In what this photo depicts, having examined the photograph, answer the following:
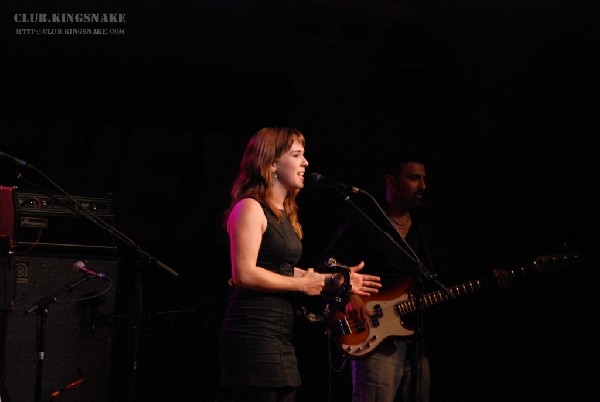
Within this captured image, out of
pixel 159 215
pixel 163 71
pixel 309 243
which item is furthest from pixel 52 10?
pixel 309 243

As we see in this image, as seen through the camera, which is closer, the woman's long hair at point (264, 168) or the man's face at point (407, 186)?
the woman's long hair at point (264, 168)

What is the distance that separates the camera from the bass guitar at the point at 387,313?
4578mm

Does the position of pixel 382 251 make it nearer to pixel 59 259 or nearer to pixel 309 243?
pixel 309 243

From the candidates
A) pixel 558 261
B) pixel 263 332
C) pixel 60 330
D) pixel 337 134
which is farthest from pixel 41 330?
pixel 558 261

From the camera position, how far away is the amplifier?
4758 millimetres

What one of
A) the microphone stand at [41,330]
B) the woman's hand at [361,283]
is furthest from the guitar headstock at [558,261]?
the microphone stand at [41,330]

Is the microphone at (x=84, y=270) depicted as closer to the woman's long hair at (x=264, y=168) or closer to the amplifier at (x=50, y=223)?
the amplifier at (x=50, y=223)

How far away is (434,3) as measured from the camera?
6047mm

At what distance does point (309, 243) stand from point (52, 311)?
2.04m

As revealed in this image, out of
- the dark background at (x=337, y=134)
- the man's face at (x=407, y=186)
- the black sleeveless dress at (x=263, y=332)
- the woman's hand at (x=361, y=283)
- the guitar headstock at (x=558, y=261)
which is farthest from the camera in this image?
the dark background at (x=337, y=134)

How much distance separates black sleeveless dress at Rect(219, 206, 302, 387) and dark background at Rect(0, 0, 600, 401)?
7.86 feet

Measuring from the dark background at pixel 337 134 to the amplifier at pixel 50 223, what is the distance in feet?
2.52

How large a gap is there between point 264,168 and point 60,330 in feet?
6.50

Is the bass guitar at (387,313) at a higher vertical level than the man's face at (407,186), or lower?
lower
